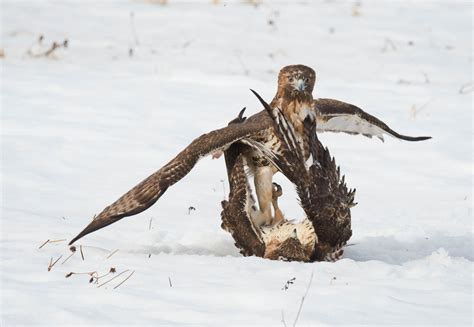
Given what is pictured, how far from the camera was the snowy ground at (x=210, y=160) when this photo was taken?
511cm

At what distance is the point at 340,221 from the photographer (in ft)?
20.5

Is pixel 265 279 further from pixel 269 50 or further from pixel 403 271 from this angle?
pixel 269 50

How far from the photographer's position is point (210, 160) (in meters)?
9.39

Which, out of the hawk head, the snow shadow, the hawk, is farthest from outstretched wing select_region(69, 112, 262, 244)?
the snow shadow

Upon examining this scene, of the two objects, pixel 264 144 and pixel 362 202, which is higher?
pixel 264 144

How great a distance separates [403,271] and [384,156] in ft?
12.5

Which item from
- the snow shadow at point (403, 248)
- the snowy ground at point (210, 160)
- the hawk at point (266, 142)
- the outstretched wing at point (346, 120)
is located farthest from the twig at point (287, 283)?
the outstretched wing at point (346, 120)

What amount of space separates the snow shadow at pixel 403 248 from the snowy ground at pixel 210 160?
2cm

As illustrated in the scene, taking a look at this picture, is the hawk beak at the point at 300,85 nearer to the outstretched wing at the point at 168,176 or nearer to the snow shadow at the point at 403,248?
the outstretched wing at the point at 168,176

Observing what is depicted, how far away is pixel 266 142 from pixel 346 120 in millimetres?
1076

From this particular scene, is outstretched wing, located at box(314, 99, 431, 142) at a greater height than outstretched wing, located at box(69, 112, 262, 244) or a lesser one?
greater

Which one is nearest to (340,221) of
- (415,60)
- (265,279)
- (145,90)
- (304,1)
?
(265,279)

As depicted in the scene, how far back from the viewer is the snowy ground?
5.11 m

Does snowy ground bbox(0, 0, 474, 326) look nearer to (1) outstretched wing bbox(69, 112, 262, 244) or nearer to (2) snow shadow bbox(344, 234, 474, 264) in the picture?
(2) snow shadow bbox(344, 234, 474, 264)
